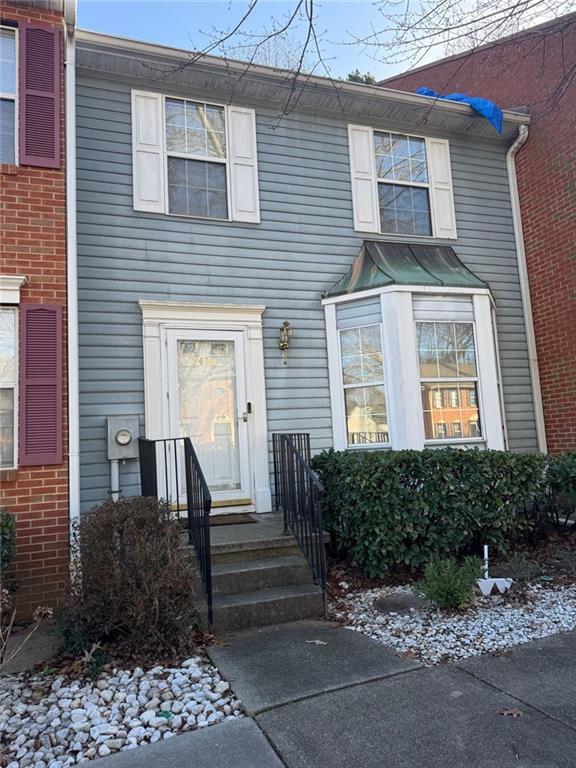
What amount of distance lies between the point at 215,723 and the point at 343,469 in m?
2.72

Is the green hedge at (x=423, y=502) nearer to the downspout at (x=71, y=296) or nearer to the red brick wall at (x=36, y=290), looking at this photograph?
the downspout at (x=71, y=296)

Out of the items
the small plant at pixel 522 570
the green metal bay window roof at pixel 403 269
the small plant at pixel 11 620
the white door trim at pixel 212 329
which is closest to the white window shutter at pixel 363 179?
the green metal bay window roof at pixel 403 269

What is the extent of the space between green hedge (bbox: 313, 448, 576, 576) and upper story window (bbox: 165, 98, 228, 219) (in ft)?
10.9

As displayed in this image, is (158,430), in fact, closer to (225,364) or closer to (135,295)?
(225,364)

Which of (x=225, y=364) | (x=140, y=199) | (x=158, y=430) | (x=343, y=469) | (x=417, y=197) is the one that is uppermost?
(x=417, y=197)

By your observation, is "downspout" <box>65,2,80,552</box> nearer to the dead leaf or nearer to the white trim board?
the white trim board

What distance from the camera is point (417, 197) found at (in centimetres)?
707

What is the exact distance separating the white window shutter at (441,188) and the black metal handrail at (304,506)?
390 centimetres

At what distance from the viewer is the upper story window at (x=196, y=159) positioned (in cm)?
601

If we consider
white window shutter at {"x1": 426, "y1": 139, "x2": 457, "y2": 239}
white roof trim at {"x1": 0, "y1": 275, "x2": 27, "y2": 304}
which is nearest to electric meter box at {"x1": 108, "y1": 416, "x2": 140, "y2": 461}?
white roof trim at {"x1": 0, "y1": 275, "x2": 27, "y2": 304}

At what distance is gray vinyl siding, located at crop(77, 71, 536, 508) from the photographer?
17.7 ft

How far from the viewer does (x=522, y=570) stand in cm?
454

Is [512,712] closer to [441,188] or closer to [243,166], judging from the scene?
[243,166]

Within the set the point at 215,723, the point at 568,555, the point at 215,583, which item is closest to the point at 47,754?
the point at 215,723
